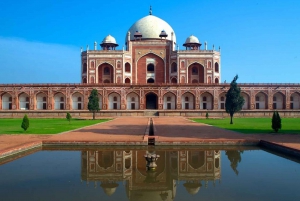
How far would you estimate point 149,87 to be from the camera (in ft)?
90.1

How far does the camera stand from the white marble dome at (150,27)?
1336 inches

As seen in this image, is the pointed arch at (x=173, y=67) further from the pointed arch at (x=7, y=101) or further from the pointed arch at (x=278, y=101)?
the pointed arch at (x=7, y=101)

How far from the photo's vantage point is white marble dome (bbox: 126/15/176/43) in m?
33.9

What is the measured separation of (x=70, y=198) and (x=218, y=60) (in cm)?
3019

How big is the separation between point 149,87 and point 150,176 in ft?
74.8

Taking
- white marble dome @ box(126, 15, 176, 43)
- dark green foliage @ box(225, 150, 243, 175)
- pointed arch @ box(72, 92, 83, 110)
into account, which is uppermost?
white marble dome @ box(126, 15, 176, 43)

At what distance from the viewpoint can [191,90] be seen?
27.4 m

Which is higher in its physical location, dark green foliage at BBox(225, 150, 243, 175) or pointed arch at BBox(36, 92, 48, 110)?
pointed arch at BBox(36, 92, 48, 110)

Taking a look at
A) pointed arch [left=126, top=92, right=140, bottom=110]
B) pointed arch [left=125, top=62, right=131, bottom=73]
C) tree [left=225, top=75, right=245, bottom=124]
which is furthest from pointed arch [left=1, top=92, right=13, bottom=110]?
tree [left=225, top=75, right=245, bottom=124]

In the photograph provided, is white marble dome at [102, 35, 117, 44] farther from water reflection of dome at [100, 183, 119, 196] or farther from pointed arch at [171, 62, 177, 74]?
water reflection of dome at [100, 183, 119, 196]

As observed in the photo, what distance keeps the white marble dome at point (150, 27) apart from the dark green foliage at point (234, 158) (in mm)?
28033

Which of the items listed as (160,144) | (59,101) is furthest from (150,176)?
(59,101)

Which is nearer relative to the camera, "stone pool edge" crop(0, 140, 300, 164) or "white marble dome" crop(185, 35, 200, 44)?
"stone pool edge" crop(0, 140, 300, 164)

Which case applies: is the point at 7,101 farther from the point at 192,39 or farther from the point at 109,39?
the point at 192,39
